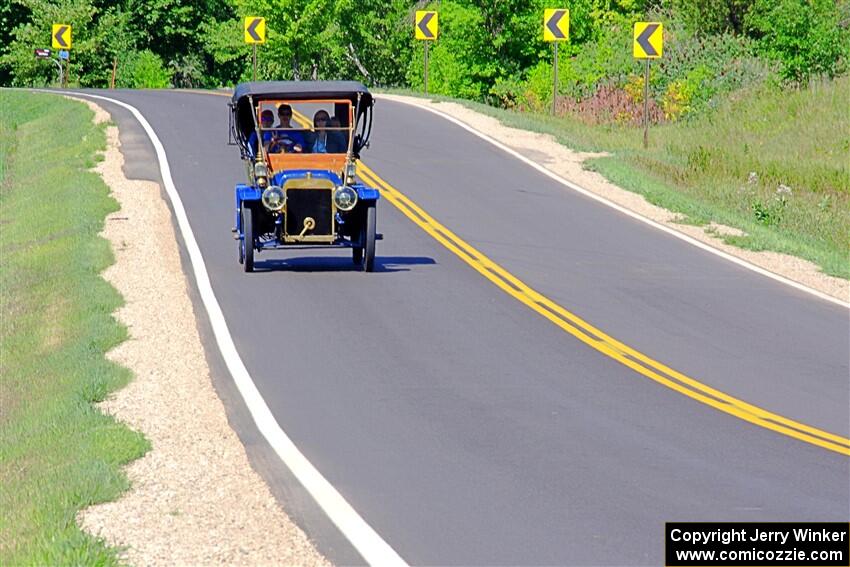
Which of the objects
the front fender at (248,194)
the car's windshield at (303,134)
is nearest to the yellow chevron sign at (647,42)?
the car's windshield at (303,134)

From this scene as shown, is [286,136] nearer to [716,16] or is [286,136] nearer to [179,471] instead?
[179,471]

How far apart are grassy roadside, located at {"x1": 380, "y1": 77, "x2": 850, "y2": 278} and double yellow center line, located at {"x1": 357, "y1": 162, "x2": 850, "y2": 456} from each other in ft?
14.6

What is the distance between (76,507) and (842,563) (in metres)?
4.63

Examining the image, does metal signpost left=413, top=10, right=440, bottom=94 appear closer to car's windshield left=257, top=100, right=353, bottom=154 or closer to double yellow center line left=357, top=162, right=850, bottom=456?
double yellow center line left=357, top=162, right=850, bottom=456

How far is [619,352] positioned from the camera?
14391mm

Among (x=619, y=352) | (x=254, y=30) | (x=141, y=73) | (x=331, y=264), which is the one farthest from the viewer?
(x=141, y=73)

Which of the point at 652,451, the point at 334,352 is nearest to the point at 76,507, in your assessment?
the point at 652,451

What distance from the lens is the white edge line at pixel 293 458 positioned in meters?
8.27

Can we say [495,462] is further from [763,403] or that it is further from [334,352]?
[334,352]

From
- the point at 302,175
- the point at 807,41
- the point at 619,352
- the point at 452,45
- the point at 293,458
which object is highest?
the point at 807,41

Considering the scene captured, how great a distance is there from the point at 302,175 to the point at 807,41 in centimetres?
2876

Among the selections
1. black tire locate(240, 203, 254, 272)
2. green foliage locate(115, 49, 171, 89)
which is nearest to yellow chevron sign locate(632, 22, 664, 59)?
black tire locate(240, 203, 254, 272)

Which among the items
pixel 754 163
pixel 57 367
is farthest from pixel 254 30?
pixel 57 367

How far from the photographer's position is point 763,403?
12.3 m
